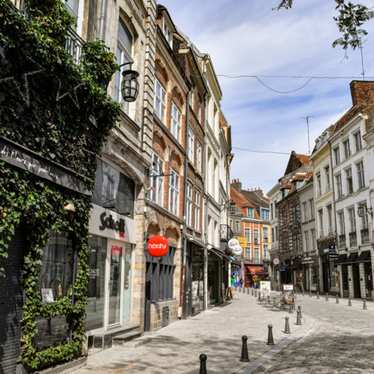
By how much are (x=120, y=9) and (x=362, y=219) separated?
26.8 meters

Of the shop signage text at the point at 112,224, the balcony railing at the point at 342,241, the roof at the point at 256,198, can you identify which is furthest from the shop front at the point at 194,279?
the roof at the point at 256,198

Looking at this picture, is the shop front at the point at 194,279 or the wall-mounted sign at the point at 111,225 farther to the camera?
the shop front at the point at 194,279

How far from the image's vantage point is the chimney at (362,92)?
114 ft

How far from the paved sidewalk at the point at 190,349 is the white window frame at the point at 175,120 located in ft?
23.6

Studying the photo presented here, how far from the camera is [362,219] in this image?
32.6 metres

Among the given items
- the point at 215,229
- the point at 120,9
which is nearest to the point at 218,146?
the point at 215,229

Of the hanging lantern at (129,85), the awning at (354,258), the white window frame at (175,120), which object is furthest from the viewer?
the awning at (354,258)

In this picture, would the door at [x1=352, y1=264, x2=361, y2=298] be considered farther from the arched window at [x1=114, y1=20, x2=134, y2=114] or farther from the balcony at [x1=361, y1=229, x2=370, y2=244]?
the arched window at [x1=114, y1=20, x2=134, y2=114]

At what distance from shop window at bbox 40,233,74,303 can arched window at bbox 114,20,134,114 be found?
4.37 m

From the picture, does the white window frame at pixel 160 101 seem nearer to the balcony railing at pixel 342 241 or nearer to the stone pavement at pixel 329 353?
the stone pavement at pixel 329 353

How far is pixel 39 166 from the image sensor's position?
7145 millimetres

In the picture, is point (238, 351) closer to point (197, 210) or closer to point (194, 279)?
point (194, 279)

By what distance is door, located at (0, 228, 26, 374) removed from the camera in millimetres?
6387

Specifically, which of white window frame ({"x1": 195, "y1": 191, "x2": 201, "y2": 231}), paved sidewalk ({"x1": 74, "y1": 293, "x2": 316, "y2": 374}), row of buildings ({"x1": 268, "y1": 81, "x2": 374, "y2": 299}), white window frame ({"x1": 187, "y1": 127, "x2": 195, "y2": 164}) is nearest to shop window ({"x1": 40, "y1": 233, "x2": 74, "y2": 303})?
paved sidewalk ({"x1": 74, "y1": 293, "x2": 316, "y2": 374})
